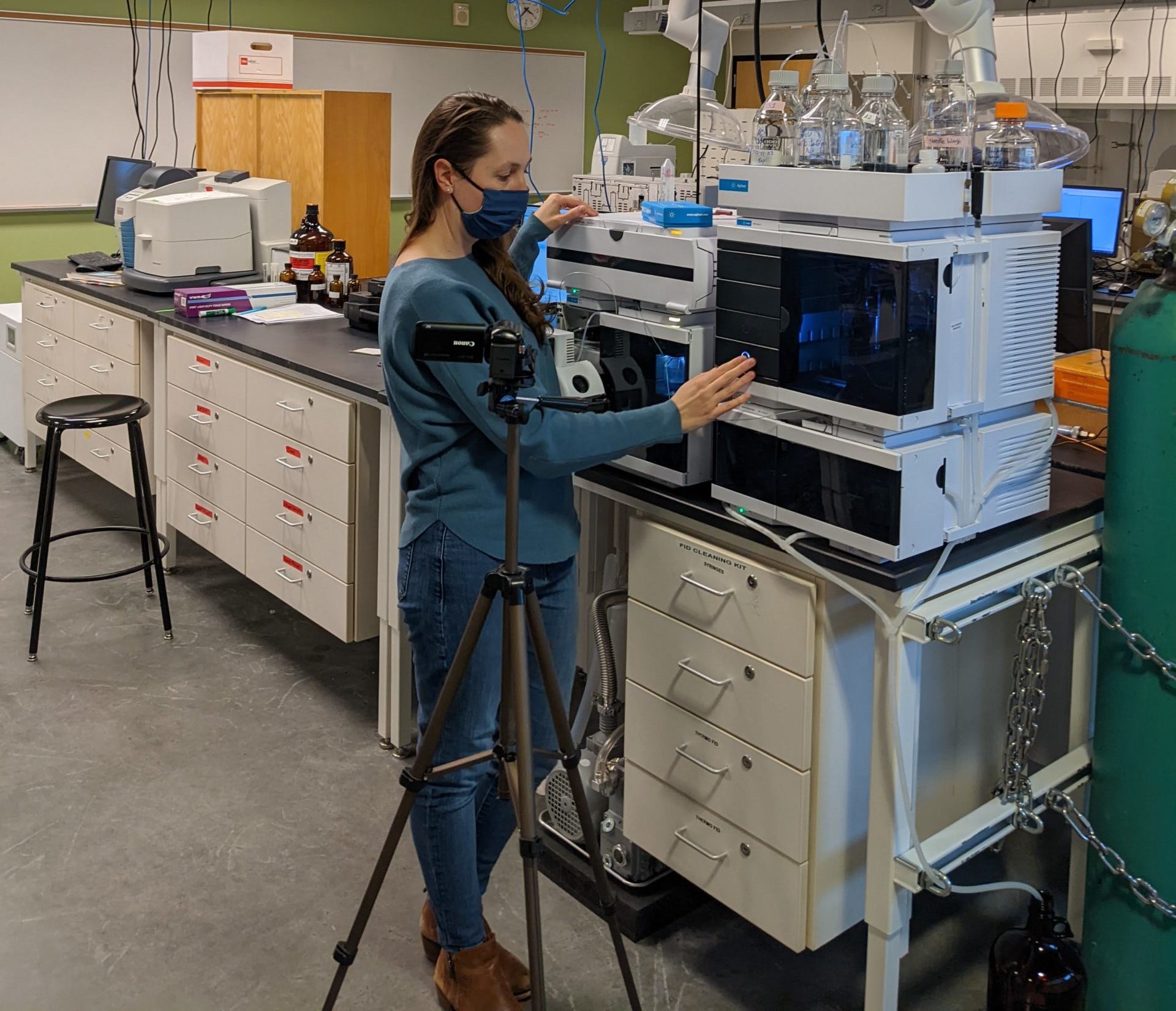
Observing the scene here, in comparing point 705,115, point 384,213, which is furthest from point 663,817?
point 384,213

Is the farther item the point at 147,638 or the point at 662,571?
the point at 147,638

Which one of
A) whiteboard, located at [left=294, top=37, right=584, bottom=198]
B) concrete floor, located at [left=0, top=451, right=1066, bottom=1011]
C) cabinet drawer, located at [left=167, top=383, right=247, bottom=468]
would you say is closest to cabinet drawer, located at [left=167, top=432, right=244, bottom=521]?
cabinet drawer, located at [left=167, top=383, right=247, bottom=468]

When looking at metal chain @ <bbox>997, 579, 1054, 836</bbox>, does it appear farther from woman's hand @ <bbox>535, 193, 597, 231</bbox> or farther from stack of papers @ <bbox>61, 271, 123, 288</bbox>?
stack of papers @ <bbox>61, 271, 123, 288</bbox>

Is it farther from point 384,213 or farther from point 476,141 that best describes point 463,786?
point 384,213

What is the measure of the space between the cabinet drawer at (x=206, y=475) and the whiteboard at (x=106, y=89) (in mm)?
1666

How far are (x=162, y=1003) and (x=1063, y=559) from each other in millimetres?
1553

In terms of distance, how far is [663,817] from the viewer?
2.01 m

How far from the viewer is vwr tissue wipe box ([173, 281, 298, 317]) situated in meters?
3.45

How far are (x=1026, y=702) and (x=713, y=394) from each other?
647 millimetres

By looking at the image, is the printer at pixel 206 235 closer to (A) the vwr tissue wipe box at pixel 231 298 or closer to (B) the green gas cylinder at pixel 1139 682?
(A) the vwr tissue wipe box at pixel 231 298

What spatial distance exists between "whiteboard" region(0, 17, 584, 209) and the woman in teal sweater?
3.18 meters

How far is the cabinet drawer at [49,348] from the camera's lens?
4184 millimetres

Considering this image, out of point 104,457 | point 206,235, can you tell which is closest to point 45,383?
point 104,457

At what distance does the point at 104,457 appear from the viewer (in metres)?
4.05
